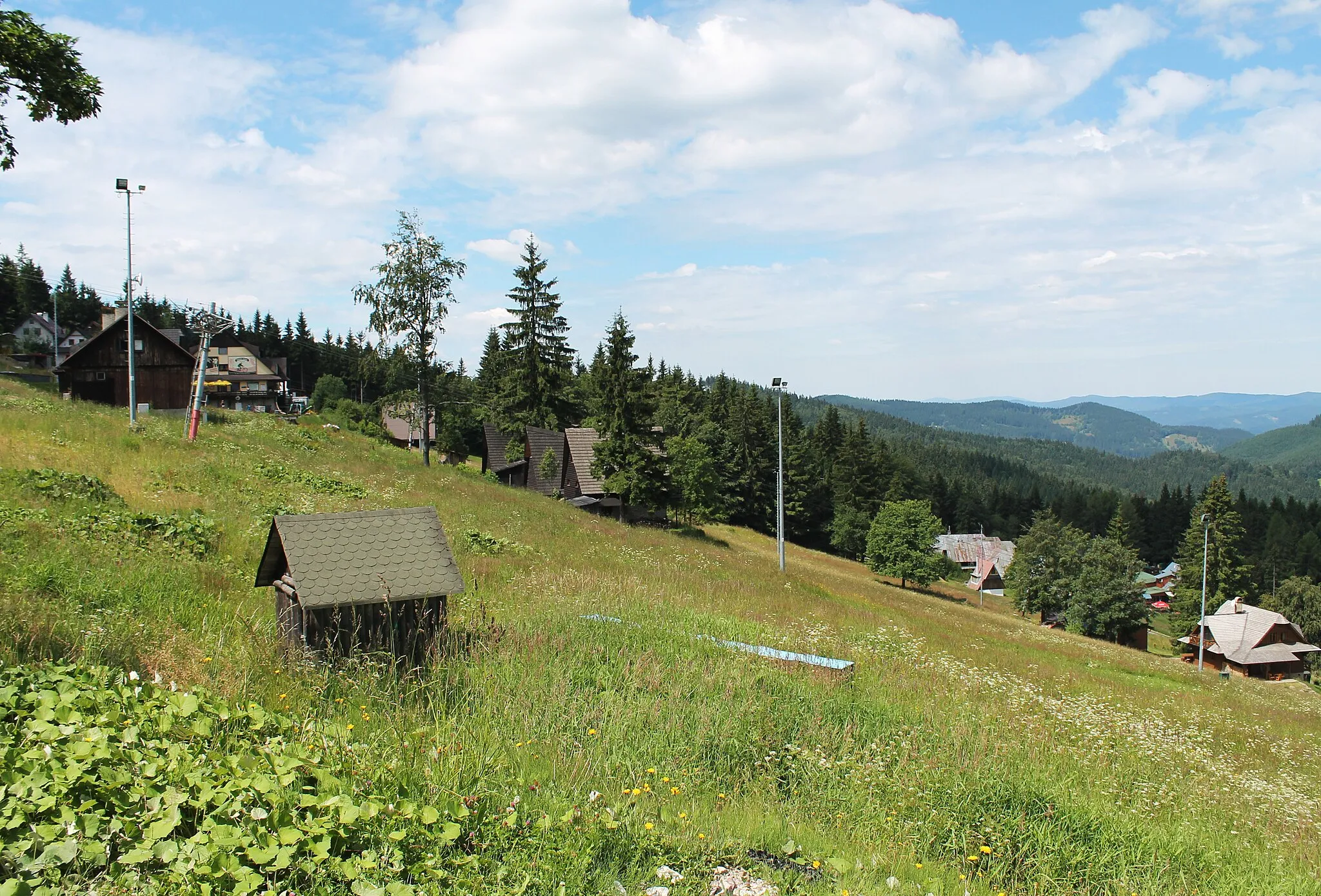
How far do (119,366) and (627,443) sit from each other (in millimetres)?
26678

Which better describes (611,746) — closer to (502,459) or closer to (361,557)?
(361,557)

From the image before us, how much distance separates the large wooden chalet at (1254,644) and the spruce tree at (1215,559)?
9.44 meters

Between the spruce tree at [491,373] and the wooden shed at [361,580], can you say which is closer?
the wooden shed at [361,580]

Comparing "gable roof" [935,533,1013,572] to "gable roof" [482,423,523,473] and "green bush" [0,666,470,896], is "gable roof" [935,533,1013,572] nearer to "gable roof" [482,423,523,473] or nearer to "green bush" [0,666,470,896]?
"gable roof" [482,423,523,473]

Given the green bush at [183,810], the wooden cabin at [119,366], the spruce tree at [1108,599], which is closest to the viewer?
the green bush at [183,810]

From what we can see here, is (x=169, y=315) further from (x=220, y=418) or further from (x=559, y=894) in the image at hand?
(x=559, y=894)

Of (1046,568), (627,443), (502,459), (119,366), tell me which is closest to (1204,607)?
(1046,568)

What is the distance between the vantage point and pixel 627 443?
39438 mm

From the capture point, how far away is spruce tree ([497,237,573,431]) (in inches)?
1925

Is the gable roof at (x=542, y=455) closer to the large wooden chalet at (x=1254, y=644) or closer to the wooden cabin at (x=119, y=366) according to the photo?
the wooden cabin at (x=119, y=366)

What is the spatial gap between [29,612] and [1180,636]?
77217mm

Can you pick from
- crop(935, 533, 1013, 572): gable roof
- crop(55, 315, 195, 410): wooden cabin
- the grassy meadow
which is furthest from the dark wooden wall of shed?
crop(935, 533, 1013, 572): gable roof

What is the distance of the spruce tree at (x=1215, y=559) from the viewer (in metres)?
61.9

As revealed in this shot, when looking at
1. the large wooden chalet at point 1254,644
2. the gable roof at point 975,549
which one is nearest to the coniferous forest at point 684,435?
the gable roof at point 975,549
